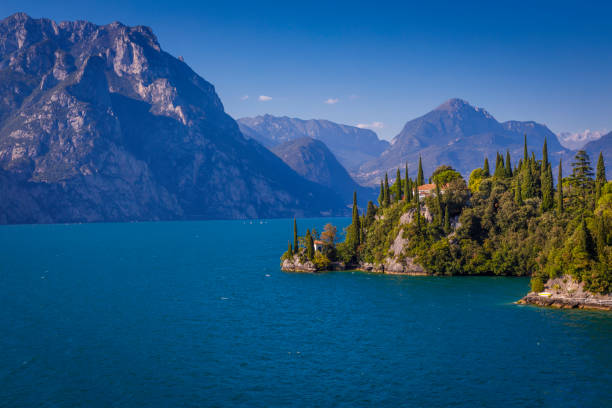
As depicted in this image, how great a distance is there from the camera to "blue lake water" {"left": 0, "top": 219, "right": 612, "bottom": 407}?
4550 cm

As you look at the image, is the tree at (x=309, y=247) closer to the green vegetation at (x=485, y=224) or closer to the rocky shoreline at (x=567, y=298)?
the green vegetation at (x=485, y=224)

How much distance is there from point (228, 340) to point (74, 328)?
74.8 feet

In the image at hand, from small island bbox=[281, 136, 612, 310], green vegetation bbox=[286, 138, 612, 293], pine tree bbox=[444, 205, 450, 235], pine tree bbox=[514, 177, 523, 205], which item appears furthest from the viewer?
pine tree bbox=[444, 205, 450, 235]

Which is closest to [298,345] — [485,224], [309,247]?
[309,247]

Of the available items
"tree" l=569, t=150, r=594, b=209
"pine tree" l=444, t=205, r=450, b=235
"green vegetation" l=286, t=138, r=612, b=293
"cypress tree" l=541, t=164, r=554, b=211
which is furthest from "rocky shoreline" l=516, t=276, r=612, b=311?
"tree" l=569, t=150, r=594, b=209

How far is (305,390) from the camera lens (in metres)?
46.6

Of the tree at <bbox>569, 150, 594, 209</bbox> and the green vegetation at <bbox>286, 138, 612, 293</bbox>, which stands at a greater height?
the tree at <bbox>569, 150, 594, 209</bbox>

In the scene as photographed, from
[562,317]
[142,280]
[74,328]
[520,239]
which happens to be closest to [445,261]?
[520,239]

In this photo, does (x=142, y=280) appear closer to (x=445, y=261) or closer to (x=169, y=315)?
(x=169, y=315)

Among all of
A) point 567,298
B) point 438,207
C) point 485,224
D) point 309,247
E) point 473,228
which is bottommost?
point 567,298

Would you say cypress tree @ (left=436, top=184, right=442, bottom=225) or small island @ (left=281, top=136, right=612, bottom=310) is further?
cypress tree @ (left=436, top=184, right=442, bottom=225)

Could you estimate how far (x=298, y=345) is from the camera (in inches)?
2404

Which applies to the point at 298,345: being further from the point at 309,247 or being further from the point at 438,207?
the point at 438,207

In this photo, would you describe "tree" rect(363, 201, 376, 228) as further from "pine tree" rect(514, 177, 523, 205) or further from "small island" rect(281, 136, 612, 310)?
"pine tree" rect(514, 177, 523, 205)
